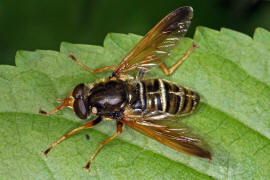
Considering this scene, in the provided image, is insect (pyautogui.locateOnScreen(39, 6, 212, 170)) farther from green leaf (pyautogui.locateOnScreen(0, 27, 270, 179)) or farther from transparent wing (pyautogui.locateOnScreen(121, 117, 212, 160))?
green leaf (pyautogui.locateOnScreen(0, 27, 270, 179))

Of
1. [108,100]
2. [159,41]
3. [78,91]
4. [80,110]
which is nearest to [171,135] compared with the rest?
[108,100]

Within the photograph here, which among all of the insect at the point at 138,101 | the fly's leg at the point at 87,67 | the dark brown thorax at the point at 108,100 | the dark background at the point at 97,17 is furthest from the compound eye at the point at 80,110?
the dark background at the point at 97,17

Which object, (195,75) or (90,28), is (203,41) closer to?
(195,75)

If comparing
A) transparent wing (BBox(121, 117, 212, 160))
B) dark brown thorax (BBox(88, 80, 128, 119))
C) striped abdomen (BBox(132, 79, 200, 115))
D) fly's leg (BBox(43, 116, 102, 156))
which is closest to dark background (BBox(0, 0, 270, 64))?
dark brown thorax (BBox(88, 80, 128, 119))

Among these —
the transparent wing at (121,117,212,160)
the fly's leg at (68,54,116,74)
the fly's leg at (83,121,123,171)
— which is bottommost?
the fly's leg at (83,121,123,171)

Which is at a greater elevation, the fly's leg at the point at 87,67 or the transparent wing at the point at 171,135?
the fly's leg at the point at 87,67

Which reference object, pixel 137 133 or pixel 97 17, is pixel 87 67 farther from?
pixel 97 17

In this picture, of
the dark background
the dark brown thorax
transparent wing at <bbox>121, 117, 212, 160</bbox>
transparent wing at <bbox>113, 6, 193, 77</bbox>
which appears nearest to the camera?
transparent wing at <bbox>121, 117, 212, 160</bbox>

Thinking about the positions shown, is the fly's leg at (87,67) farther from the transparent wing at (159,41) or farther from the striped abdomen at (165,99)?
the striped abdomen at (165,99)
